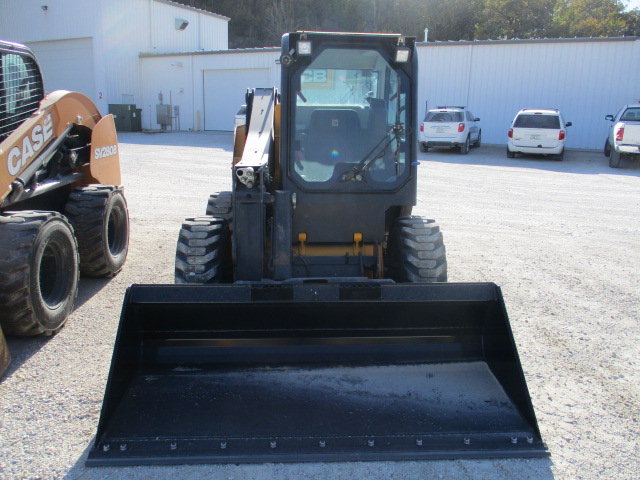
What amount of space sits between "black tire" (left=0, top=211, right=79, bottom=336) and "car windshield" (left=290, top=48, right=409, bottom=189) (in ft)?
7.56

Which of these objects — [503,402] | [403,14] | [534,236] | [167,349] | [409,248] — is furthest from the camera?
[403,14]

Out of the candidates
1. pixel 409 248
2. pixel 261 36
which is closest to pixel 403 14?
pixel 261 36

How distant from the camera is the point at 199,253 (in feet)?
15.0

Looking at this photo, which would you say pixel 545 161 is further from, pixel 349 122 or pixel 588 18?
pixel 588 18

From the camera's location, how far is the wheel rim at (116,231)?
736 cm

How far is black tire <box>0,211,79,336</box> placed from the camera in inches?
187

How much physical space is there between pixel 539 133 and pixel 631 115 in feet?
9.56

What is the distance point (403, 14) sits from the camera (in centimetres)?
4797

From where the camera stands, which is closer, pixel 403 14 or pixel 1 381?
pixel 1 381

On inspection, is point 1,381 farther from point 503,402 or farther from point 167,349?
point 503,402

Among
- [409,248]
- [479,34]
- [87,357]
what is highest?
[479,34]

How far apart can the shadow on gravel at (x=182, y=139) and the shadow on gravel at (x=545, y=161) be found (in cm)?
856

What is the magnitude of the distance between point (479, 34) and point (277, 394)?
44994 mm

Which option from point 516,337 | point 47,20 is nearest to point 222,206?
point 516,337
